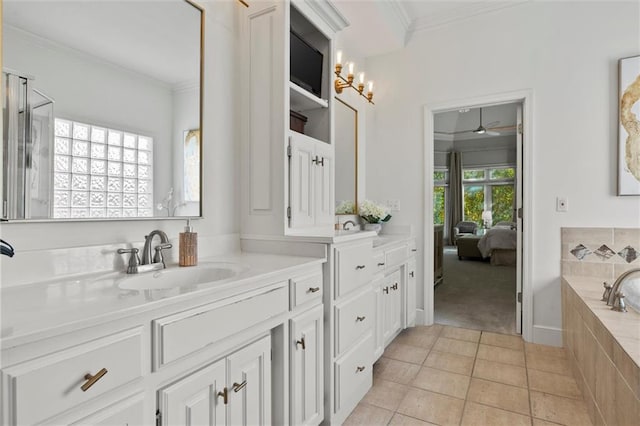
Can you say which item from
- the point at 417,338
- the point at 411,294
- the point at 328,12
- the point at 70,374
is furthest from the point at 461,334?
the point at 70,374

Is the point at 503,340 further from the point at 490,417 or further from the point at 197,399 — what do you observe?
the point at 197,399

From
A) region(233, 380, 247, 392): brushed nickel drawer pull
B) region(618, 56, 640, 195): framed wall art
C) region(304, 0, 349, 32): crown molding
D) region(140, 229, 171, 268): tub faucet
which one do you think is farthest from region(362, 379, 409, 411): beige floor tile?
region(304, 0, 349, 32): crown molding

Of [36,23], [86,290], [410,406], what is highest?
[36,23]

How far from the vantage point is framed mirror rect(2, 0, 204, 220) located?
Answer: 3.53 ft

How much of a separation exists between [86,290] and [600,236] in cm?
323

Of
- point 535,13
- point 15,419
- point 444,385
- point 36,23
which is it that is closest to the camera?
point 15,419

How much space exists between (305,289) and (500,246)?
19.4 ft

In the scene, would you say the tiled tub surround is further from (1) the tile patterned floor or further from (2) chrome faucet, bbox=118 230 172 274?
(2) chrome faucet, bbox=118 230 172 274

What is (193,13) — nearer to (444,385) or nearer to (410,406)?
(410,406)

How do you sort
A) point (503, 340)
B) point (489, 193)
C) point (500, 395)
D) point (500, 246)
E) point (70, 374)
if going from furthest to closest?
point (489, 193)
point (500, 246)
point (503, 340)
point (500, 395)
point (70, 374)

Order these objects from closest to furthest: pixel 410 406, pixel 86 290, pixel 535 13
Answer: pixel 86 290 < pixel 410 406 < pixel 535 13

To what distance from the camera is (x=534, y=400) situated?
1954mm

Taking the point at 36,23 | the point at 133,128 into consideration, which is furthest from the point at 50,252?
the point at 36,23

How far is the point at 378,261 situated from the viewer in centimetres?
229
